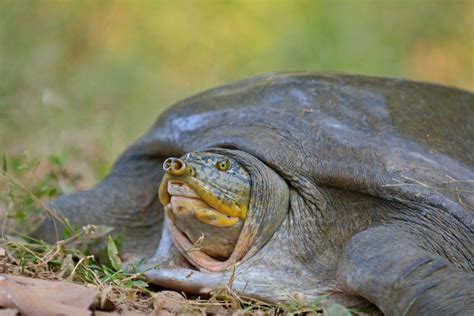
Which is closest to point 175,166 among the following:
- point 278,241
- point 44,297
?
point 278,241

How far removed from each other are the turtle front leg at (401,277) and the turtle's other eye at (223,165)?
540 mm

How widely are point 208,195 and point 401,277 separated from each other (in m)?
0.79

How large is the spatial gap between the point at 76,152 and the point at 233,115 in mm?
1724

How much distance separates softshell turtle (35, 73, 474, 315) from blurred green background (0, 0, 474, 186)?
2.75 m

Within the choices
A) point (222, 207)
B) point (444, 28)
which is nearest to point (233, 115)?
point (222, 207)

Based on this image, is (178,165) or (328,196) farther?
(328,196)

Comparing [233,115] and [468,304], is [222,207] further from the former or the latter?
[468,304]

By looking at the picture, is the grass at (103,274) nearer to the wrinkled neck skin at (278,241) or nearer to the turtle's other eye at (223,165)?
the wrinkled neck skin at (278,241)

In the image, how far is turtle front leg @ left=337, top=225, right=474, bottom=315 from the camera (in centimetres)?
251

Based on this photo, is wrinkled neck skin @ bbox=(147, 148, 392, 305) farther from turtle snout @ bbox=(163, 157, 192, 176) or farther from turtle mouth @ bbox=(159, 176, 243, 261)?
turtle snout @ bbox=(163, 157, 192, 176)

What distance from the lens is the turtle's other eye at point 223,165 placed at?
3072mm

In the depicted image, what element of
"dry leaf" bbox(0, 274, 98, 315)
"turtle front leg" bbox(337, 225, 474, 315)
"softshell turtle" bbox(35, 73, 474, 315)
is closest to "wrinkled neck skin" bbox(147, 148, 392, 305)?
"softshell turtle" bbox(35, 73, 474, 315)

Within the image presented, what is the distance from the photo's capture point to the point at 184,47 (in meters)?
8.76

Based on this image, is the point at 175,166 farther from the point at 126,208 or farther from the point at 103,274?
the point at 126,208
